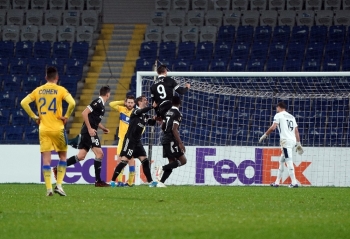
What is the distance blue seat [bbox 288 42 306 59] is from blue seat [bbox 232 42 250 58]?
1.38 m

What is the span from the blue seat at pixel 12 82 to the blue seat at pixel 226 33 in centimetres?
677

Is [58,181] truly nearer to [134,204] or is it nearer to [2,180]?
[134,204]

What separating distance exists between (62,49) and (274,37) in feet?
23.9

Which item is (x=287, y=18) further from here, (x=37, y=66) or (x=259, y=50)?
(x=37, y=66)

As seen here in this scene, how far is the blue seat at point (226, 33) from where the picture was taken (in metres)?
29.7

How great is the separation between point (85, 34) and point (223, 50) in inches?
212

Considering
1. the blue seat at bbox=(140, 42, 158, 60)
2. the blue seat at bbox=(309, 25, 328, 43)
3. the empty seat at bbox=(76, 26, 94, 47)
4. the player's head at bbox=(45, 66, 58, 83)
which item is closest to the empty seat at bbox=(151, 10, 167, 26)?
the blue seat at bbox=(140, 42, 158, 60)

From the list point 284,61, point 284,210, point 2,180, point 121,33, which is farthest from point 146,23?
point 284,210

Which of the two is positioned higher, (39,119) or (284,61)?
(284,61)

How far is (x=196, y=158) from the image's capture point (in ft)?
72.0

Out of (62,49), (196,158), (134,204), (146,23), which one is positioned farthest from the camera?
(146,23)

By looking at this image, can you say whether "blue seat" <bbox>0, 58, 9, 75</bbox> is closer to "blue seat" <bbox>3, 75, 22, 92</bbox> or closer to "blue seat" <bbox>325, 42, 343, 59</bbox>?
"blue seat" <bbox>3, 75, 22, 92</bbox>

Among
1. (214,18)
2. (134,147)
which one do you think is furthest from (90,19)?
(134,147)

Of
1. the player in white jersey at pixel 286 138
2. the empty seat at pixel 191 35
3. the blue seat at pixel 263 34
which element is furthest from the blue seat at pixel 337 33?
the player in white jersey at pixel 286 138
